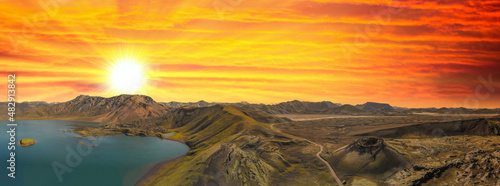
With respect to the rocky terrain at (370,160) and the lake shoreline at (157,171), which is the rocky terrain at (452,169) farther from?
the lake shoreline at (157,171)

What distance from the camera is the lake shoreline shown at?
4742 inches

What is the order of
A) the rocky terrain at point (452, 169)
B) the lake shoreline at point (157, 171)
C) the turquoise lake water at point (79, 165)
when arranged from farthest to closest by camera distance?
the lake shoreline at point (157, 171)
the turquoise lake water at point (79, 165)
the rocky terrain at point (452, 169)

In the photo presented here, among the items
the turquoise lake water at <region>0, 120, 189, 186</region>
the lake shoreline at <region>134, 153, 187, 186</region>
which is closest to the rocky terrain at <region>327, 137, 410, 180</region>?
the lake shoreline at <region>134, 153, 187, 186</region>

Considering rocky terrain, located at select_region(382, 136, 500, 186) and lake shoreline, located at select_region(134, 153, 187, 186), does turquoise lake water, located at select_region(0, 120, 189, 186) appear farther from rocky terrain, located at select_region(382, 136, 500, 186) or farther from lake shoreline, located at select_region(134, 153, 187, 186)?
rocky terrain, located at select_region(382, 136, 500, 186)

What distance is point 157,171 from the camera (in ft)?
455

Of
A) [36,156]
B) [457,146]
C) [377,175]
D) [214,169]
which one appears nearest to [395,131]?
[457,146]

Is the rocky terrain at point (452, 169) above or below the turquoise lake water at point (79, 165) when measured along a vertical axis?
below

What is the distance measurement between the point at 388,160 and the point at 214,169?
74.7 m

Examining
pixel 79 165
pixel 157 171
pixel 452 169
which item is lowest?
pixel 452 169

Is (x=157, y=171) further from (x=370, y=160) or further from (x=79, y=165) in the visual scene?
(x=370, y=160)

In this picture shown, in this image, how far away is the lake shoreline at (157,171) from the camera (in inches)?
4742

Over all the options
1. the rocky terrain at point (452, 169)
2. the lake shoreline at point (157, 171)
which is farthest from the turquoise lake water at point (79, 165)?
the rocky terrain at point (452, 169)

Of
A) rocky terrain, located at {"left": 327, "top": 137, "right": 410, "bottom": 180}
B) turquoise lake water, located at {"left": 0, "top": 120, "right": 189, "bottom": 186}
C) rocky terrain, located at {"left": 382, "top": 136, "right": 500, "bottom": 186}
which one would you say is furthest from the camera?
turquoise lake water, located at {"left": 0, "top": 120, "right": 189, "bottom": 186}

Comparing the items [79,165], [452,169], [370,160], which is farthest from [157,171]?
[452,169]
